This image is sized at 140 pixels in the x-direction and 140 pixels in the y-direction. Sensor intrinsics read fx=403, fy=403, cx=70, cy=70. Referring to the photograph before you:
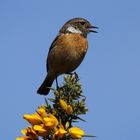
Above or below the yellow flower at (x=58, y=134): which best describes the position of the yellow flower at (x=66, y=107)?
above

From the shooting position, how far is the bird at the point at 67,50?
9.35 m

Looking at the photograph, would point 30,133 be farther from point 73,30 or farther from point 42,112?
point 73,30

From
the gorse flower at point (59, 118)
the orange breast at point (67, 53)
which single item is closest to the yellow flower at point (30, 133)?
the gorse flower at point (59, 118)

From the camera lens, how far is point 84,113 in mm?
2672

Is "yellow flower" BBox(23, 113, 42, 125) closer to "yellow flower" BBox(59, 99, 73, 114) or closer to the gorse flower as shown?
the gorse flower

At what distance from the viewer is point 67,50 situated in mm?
9453

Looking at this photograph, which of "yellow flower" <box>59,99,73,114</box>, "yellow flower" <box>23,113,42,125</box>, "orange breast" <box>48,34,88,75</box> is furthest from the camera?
"orange breast" <box>48,34,88,75</box>

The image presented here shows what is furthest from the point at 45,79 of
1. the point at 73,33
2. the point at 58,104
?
the point at 58,104

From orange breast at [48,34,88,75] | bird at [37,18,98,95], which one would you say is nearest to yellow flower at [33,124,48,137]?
Answer: bird at [37,18,98,95]

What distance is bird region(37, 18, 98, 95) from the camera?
9.35 m

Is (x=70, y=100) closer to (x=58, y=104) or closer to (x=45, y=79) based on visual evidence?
(x=58, y=104)

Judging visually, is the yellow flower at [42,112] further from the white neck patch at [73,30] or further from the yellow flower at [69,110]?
the white neck patch at [73,30]

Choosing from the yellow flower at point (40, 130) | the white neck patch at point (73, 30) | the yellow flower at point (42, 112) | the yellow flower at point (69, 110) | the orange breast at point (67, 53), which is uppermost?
the white neck patch at point (73, 30)

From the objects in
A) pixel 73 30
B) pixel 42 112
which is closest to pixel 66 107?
pixel 42 112
